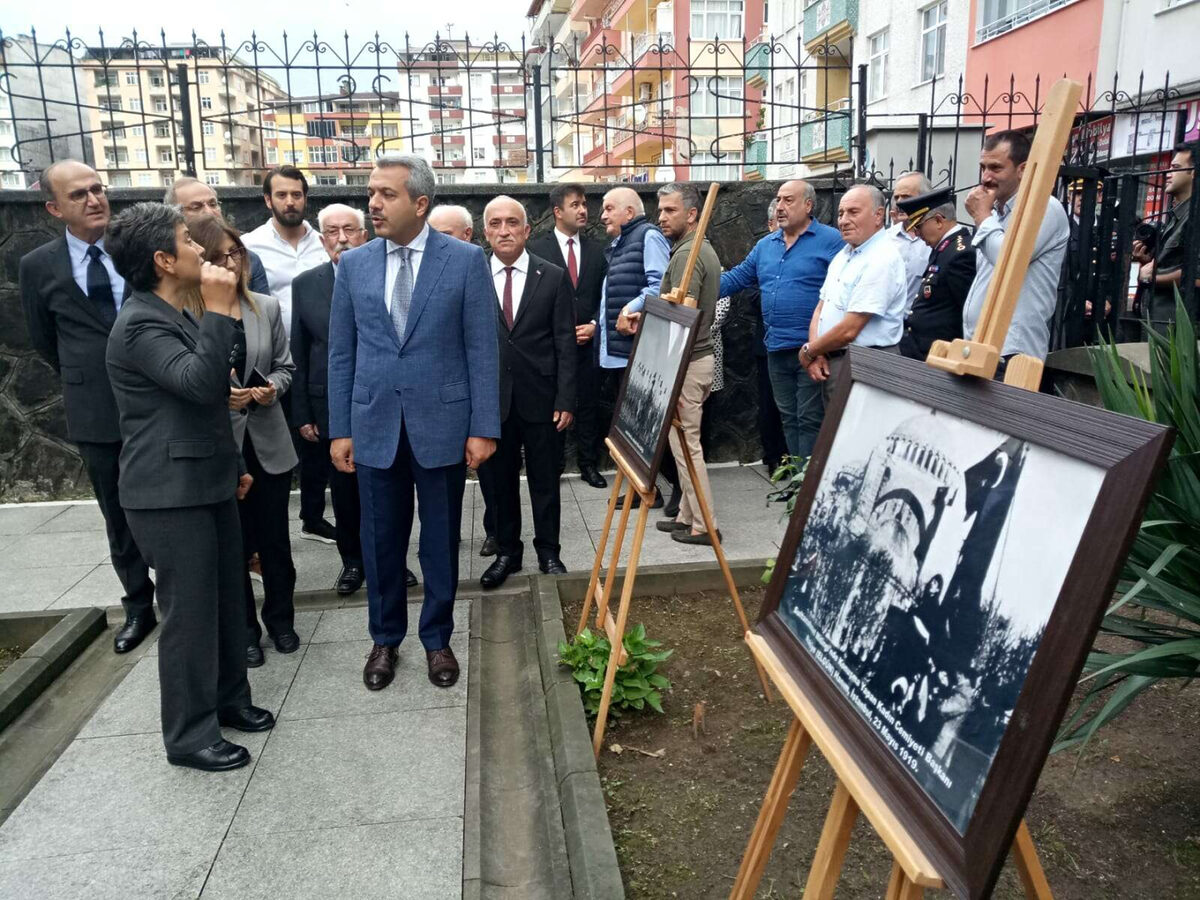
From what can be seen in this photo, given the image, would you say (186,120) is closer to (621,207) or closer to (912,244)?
(621,207)

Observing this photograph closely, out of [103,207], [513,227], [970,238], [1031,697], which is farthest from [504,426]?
[1031,697]

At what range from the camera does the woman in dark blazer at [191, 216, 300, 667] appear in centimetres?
406

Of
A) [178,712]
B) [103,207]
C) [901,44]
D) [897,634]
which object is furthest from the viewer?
[901,44]

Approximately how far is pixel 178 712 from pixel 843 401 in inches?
103

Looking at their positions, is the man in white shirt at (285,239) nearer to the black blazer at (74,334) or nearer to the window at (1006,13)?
the black blazer at (74,334)

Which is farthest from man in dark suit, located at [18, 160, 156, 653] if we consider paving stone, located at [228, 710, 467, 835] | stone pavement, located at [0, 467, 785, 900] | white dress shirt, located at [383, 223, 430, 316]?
white dress shirt, located at [383, 223, 430, 316]

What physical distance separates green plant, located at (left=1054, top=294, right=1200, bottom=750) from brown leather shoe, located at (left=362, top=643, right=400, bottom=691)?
8.83 ft

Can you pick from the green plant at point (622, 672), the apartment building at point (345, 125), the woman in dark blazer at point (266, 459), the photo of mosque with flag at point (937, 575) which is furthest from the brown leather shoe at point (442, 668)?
the apartment building at point (345, 125)

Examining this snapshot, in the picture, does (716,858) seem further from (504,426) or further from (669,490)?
(669,490)

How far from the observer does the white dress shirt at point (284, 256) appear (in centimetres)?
542

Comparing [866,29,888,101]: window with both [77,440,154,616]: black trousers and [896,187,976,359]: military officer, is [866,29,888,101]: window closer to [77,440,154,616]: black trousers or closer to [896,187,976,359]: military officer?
[896,187,976,359]: military officer

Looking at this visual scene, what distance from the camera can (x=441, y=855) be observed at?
9.30 ft

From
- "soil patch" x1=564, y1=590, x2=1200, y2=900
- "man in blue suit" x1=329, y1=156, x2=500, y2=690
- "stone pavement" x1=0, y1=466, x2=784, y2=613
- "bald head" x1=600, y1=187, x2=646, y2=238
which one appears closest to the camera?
"soil patch" x1=564, y1=590, x2=1200, y2=900

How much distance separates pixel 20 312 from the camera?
22.9 ft
